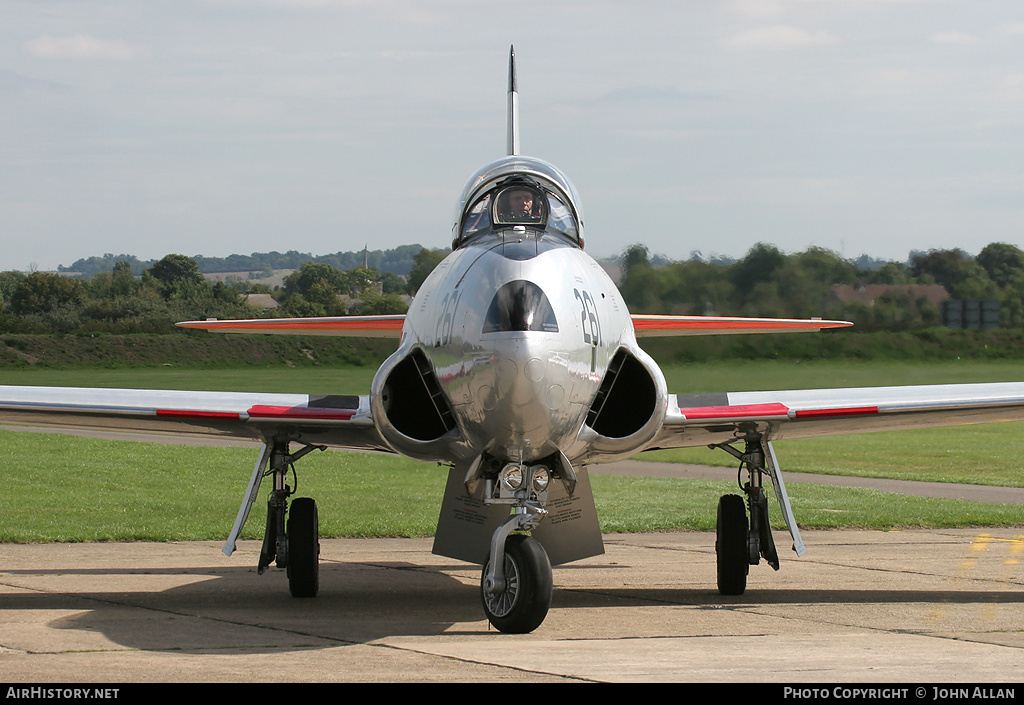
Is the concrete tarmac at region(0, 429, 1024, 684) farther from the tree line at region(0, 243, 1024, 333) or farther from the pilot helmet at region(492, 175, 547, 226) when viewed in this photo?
the tree line at region(0, 243, 1024, 333)

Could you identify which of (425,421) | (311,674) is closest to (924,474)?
(425,421)

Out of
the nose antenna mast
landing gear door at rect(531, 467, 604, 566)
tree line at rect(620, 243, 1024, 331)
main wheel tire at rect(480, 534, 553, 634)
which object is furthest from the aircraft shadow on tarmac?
tree line at rect(620, 243, 1024, 331)

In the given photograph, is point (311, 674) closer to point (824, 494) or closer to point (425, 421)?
point (425, 421)

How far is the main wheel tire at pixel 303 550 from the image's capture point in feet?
30.8

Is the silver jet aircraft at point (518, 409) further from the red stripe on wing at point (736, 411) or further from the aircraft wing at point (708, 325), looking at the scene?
the aircraft wing at point (708, 325)

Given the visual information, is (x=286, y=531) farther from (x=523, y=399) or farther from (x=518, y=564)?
(x=523, y=399)

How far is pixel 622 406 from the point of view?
826 cm

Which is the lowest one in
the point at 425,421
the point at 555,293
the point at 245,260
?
the point at 425,421

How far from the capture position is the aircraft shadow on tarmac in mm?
7543

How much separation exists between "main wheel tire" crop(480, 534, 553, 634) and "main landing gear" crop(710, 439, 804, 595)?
2720 mm

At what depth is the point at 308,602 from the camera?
30.1 feet

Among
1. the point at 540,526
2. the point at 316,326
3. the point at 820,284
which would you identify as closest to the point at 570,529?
the point at 540,526

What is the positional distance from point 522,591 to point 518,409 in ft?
3.88

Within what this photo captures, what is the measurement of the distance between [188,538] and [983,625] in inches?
362
